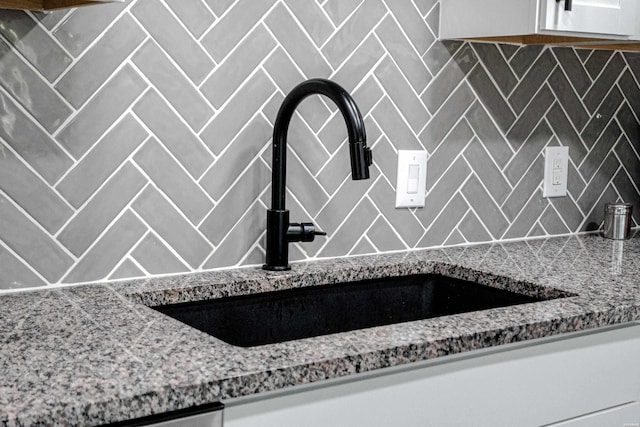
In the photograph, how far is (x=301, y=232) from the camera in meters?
1.53

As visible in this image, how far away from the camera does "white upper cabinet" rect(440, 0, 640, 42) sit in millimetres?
1581

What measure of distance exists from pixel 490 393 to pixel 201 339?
0.46m

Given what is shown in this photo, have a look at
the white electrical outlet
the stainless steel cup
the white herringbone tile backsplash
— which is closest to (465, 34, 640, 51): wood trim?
the white herringbone tile backsplash

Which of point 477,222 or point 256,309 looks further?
point 477,222

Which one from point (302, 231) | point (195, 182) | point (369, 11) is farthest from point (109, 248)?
point (369, 11)

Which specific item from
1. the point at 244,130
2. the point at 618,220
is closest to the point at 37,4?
the point at 244,130

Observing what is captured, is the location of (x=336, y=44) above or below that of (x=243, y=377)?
above

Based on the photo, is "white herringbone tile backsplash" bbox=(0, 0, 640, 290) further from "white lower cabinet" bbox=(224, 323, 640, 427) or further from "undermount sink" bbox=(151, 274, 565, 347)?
"white lower cabinet" bbox=(224, 323, 640, 427)

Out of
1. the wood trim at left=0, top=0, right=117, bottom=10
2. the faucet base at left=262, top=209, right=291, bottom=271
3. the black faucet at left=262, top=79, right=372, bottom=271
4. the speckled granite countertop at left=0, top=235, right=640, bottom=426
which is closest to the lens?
the speckled granite countertop at left=0, top=235, right=640, bottom=426

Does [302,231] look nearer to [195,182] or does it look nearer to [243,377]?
[195,182]

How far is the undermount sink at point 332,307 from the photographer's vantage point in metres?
1.43

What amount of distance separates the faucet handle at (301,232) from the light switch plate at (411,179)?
30 cm

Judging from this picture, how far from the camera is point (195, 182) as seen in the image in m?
1.48

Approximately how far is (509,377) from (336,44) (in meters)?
0.77
